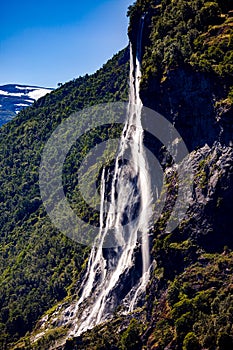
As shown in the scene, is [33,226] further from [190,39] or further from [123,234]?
[190,39]

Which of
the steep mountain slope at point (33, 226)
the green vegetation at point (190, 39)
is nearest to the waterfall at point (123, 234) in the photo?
the green vegetation at point (190, 39)

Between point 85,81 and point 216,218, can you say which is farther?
point 85,81

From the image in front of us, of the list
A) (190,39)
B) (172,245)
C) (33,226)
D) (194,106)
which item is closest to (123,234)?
(172,245)

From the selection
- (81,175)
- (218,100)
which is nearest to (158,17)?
(218,100)

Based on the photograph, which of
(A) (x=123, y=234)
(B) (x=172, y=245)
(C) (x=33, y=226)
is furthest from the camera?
(C) (x=33, y=226)

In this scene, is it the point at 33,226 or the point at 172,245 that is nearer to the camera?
the point at 172,245

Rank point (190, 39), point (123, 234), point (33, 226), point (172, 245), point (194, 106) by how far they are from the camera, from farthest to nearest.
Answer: point (33, 226)
point (123, 234)
point (190, 39)
point (194, 106)
point (172, 245)

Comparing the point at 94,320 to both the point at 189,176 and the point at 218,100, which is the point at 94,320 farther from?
the point at 218,100

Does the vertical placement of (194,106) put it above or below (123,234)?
above
